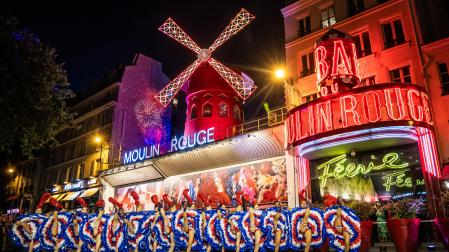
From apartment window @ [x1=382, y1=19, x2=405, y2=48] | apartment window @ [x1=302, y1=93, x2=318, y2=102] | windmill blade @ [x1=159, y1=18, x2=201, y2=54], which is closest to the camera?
apartment window @ [x1=382, y1=19, x2=405, y2=48]

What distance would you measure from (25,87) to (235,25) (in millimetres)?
15206

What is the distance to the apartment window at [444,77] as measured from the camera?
47.7 ft

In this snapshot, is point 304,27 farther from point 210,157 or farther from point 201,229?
point 201,229

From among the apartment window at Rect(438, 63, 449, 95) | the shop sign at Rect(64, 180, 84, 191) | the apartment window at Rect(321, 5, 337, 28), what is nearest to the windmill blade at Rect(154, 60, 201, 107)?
the apartment window at Rect(321, 5, 337, 28)

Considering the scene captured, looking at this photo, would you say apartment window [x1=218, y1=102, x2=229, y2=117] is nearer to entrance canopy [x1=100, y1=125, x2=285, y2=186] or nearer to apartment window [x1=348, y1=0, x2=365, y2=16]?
entrance canopy [x1=100, y1=125, x2=285, y2=186]

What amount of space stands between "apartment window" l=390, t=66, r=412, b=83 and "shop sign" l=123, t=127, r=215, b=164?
10.3m

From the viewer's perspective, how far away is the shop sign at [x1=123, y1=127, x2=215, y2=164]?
2181cm

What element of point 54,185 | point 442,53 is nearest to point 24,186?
point 54,185

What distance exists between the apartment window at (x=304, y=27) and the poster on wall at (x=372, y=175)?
24.3ft

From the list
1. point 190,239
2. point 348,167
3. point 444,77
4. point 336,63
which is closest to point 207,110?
point 348,167

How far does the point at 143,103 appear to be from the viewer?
114 feet

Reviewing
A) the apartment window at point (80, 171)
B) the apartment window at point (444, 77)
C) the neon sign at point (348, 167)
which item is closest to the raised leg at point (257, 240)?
the neon sign at point (348, 167)

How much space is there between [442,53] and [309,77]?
6047 mm

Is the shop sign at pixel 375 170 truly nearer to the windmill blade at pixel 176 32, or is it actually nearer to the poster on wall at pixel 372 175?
the poster on wall at pixel 372 175
